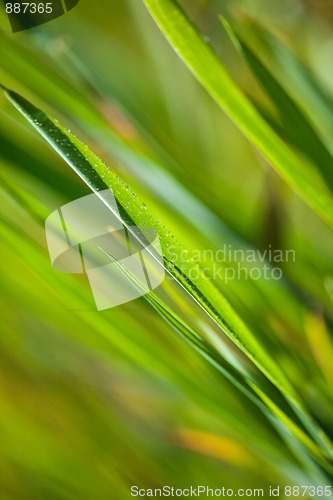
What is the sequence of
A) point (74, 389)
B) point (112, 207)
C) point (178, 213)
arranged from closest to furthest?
1. point (112, 207)
2. point (178, 213)
3. point (74, 389)

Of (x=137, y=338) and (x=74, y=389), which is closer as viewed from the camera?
(x=137, y=338)

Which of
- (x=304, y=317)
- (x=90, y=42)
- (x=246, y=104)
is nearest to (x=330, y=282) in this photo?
(x=304, y=317)

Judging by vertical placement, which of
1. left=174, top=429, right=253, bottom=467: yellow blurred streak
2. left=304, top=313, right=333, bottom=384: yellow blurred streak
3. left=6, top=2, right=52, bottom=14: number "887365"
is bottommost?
left=174, top=429, right=253, bottom=467: yellow blurred streak

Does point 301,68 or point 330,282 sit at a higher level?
point 301,68

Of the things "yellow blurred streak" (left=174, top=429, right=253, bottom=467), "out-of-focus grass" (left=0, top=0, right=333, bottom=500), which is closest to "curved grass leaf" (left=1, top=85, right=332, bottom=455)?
"out-of-focus grass" (left=0, top=0, right=333, bottom=500)

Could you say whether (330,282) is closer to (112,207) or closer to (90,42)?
(112,207)

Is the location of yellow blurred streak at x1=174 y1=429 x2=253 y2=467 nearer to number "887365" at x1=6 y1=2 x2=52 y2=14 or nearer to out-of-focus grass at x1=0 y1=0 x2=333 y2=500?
out-of-focus grass at x1=0 y1=0 x2=333 y2=500

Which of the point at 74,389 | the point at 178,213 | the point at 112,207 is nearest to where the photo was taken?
the point at 112,207
